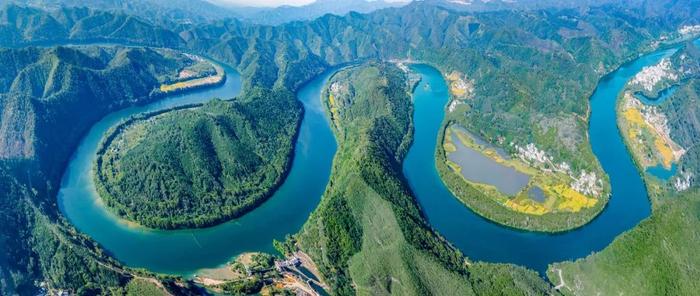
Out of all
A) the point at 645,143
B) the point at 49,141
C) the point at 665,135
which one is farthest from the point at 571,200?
the point at 49,141

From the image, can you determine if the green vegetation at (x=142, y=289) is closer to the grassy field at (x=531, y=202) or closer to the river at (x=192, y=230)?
the river at (x=192, y=230)

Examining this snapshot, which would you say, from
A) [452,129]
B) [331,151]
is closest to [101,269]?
[331,151]

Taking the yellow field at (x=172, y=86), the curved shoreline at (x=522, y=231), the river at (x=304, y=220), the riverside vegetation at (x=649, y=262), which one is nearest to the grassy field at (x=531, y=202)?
the curved shoreline at (x=522, y=231)

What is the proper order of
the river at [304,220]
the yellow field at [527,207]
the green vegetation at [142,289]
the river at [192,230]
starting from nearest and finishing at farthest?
1. the green vegetation at [142,289]
2. the river at [192,230]
3. the river at [304,220]
4. the yellow field at [527,207]

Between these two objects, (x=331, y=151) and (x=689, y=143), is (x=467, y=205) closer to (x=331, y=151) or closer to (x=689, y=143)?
(x=331, y=151)

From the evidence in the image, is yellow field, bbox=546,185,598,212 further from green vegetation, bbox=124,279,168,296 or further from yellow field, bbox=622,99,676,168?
green vegetation, bbox=124,279,168,296

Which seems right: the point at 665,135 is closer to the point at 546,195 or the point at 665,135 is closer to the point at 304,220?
the point at 546,195
